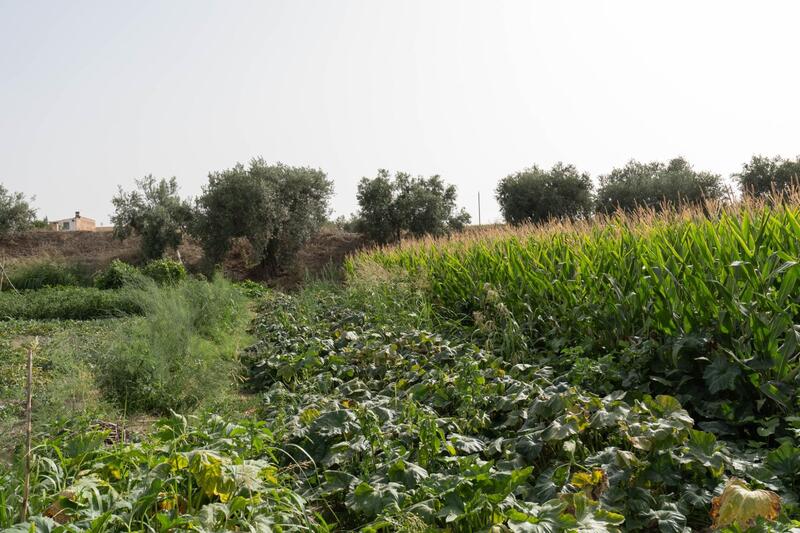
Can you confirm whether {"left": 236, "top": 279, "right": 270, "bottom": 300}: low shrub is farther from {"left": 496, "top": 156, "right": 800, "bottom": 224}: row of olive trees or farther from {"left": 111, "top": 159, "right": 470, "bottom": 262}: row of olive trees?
{"left": 496, "top": 156, "right": 800, "bottom": 224}: row of olive trees

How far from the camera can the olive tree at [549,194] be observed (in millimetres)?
24734

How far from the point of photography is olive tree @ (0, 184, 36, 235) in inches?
982

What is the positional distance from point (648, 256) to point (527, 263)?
183 centimetres

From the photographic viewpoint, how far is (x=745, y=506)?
213cm

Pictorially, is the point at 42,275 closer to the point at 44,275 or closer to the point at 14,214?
the point at 44,275

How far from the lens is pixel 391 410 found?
137 inches

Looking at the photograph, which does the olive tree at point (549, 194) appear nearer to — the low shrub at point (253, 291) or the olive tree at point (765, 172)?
the olive tree at point (765, 172)

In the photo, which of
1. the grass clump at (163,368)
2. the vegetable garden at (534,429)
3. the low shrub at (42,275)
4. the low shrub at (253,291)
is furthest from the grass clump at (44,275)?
the vegetable garden at (534,429)

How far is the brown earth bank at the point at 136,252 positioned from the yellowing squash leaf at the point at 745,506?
1861 centimetres

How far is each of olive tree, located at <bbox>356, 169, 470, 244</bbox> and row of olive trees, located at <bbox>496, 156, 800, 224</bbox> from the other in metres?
2.77

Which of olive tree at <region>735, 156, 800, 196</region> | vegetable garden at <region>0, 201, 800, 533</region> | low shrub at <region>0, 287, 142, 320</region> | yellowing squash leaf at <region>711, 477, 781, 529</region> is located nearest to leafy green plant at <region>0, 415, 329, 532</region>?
vegetable garden at <region>0, 201, 800, 533</region>

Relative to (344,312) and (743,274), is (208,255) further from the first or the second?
(743,274)

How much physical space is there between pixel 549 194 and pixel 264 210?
12020 millimetres

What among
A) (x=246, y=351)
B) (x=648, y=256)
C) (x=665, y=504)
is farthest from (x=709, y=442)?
(x=246, y=351)
